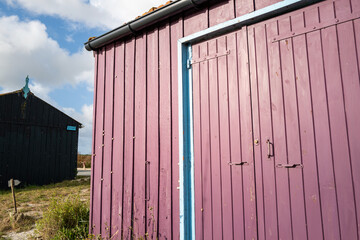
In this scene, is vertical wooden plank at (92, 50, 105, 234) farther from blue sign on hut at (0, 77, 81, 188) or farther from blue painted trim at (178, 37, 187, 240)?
blue sign on hut at (0, 77, 81, 188)

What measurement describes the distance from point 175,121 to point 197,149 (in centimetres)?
52

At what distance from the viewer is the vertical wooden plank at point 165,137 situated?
3451mm

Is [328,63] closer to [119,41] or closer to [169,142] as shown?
[169,142]

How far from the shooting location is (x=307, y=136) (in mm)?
2559

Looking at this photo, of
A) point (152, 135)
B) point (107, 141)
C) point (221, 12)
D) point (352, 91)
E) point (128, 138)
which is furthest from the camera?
point (107, 141)

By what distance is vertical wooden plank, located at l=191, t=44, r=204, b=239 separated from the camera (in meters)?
3.19

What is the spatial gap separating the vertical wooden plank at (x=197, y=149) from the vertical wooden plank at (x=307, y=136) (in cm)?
124

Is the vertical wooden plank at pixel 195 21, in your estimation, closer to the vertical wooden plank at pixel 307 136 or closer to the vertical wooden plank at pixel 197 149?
the vertical wooden plank at pixel 197 149

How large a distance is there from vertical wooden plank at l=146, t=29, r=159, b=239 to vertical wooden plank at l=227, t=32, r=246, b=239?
46.2 inches

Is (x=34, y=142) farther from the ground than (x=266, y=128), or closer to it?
farther from the ground

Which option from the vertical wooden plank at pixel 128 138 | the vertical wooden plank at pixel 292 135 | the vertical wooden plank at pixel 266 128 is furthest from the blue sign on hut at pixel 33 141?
the vertical wooden plank at pixel 292 135

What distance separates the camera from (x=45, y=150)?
13.1m

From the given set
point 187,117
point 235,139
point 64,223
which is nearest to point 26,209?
point 64,223

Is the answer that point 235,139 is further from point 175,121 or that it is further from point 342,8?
point 342,8
